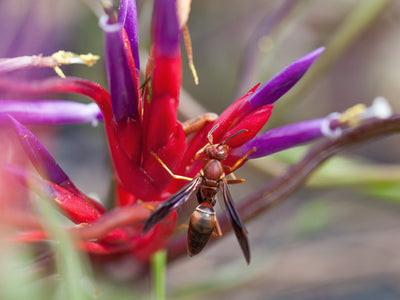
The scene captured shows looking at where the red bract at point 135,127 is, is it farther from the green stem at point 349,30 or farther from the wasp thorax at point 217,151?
the green stem at point 349,30

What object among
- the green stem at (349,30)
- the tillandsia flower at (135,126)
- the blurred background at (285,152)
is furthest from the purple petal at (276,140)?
the green stem at (349,30)

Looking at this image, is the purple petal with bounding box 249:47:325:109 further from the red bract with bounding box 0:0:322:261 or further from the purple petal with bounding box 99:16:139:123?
the purple petal with bounding box 99:16:139:123

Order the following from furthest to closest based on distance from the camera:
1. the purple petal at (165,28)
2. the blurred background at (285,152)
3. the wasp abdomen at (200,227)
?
1. the blurred background at (285,152)
2. the wasp abdomen at (200,227)
3. the purple petal at (165,28)

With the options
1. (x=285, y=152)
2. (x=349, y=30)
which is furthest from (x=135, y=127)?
(x=349, y=30)

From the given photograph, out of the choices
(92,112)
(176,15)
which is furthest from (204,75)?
(176,15)

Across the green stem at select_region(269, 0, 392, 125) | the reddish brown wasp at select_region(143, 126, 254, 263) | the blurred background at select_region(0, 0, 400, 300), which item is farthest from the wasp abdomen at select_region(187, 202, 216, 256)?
the green stem at select_region(269, 0, 392, 125)

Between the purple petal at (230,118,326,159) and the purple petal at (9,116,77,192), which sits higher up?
the purple petal at (9,116,77,192)

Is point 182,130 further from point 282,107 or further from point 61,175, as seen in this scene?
point 282,107
